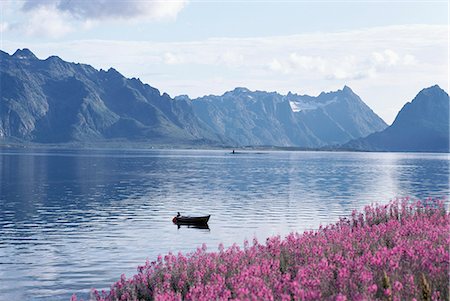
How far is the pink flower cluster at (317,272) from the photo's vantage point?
1513 centimetres

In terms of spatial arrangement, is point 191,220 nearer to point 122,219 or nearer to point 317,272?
point 122,219

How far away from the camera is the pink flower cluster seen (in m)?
15.1

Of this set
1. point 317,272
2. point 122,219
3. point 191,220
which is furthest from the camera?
point 122,219

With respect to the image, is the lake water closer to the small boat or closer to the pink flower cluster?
the small boat

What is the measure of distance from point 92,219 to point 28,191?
A: 3412 centimetres

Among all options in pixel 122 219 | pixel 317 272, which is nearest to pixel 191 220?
pixel 122 219

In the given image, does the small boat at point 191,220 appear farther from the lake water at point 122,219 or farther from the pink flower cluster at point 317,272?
the pink flower cluster at point 317,272

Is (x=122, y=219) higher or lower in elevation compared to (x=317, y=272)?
lower

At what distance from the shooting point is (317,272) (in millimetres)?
17625

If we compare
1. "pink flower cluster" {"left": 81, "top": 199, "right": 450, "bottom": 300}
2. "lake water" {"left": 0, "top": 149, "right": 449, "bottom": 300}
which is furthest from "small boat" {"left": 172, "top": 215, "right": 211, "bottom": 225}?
"pink flower cluster" {"left": 81, "top": 199, "right": 450, "bottom": 300}

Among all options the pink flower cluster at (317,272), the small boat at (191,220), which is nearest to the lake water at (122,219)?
the small boat at (191,220)

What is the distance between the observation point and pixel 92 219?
58.4 meters

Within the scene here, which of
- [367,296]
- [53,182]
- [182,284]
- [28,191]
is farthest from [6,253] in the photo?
[53,182]

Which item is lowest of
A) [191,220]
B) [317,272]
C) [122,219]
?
[122,219]
